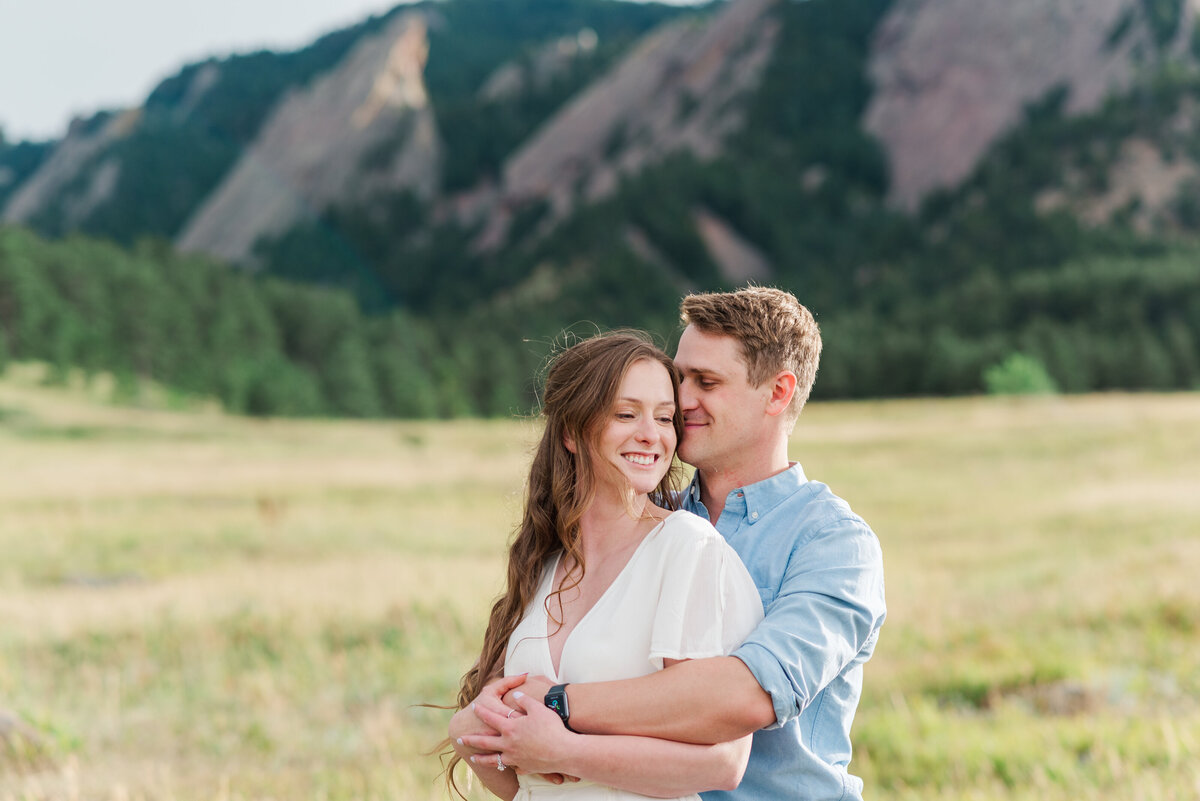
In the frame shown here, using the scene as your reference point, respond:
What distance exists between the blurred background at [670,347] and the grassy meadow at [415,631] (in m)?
0.07

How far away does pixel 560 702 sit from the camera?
10.5 feet

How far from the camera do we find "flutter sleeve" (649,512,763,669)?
3.14 metres

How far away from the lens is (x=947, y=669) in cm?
975

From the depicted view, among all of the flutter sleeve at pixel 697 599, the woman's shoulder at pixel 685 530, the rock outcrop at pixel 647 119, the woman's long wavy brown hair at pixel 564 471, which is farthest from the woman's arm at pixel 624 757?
the rock outcrop at pixel 647 119

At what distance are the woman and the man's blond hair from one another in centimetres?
23

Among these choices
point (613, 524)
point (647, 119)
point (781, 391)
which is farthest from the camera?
point (647, 119)

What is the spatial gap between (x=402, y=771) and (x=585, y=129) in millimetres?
191959

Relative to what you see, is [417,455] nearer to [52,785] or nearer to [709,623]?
[52,785]

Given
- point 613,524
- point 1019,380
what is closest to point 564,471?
point 613,524

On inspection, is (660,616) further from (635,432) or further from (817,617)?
(635,432)

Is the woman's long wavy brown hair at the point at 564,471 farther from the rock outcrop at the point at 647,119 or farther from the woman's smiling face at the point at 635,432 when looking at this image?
the rock outcrop at the point at 647,119

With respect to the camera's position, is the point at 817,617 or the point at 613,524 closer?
the point at 817,617

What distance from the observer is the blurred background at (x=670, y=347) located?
28.1ft

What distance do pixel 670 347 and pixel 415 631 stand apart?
8.38 meters
